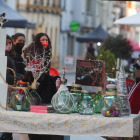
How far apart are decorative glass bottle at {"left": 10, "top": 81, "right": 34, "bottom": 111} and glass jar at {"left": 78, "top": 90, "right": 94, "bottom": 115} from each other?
0.48m

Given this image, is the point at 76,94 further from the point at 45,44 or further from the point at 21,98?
the point at 45,44

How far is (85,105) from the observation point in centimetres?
491

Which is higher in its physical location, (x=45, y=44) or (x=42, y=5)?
(x=42, y=5)

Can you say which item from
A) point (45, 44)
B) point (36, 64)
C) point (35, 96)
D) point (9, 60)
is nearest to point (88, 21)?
point (9, 60)

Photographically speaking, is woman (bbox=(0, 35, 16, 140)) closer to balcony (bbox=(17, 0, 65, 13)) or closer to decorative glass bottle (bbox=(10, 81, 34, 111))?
decorative glass bottle (bbox=(10, 81, 34, 111))

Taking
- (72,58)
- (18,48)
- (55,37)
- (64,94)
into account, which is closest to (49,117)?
(64,94)

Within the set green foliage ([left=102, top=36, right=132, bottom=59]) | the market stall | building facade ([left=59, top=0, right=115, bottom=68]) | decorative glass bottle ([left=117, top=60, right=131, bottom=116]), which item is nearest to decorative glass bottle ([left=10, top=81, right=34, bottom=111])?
the market stall

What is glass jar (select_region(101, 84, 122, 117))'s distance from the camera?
4.77 m

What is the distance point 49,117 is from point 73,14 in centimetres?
4596

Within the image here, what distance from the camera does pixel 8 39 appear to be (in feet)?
22.9

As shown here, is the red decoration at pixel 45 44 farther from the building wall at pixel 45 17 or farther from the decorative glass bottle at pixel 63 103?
the building wall at pixel 45 17

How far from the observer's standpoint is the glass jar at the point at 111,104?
15.6ft

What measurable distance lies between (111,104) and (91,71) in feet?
3.78

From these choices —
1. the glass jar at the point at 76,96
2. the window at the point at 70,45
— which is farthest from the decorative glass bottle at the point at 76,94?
the window at the point at 70,45
